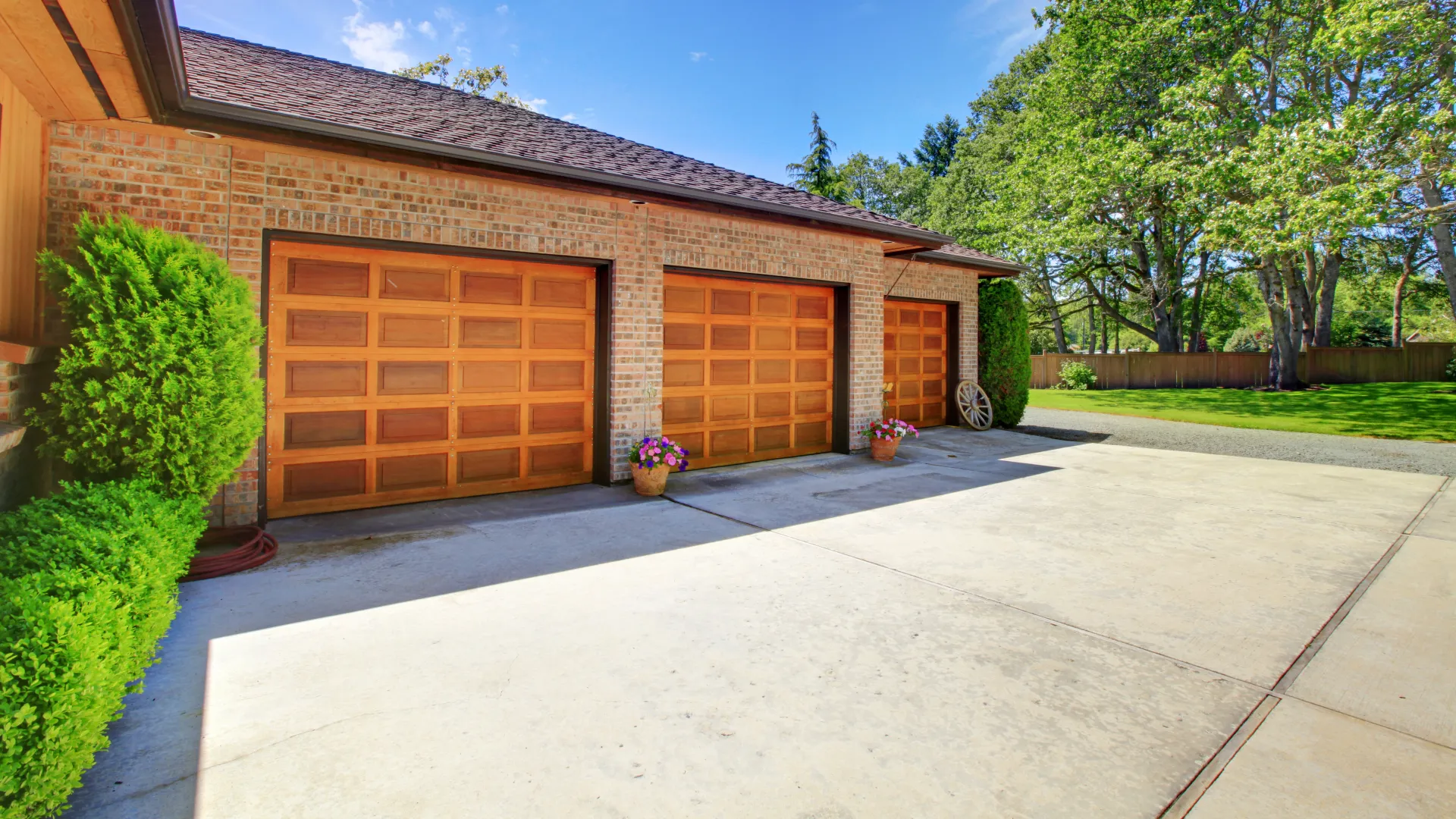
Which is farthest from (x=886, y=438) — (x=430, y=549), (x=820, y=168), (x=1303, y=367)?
(x=1303, y=367)

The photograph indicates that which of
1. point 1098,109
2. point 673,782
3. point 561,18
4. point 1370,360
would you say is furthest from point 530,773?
point 1370,360

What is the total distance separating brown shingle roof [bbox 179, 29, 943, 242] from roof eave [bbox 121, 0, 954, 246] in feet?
0.16

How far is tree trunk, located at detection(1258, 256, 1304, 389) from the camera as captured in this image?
2086 cm

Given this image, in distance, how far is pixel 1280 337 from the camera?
21.1 metres

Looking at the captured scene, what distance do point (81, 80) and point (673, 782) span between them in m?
4.81

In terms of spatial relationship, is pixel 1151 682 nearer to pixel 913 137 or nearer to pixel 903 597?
pixel 903 597

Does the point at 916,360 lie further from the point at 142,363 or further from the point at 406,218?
the point at 142,363

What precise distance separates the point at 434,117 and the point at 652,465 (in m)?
3.90

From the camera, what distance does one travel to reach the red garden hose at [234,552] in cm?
399

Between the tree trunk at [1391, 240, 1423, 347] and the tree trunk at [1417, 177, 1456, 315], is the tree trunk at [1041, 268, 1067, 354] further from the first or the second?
the tree trunk at [1417, 177, 1456, 315]

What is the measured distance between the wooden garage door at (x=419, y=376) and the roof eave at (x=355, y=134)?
963 mm

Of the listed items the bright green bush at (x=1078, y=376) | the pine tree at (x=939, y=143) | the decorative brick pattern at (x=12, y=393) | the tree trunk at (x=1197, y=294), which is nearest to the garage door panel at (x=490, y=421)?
the decorative brick pattern at (x=12, y=393)

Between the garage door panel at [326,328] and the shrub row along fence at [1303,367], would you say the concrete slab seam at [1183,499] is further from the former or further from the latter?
the shrub row along fence at [1303,367]

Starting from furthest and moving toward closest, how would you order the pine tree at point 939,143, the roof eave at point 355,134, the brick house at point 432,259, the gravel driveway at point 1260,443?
the pine tree at point 939,143
the gravel driveway at point 1260,443
the brick house at point 432,259
the roof eave at point 355,134
